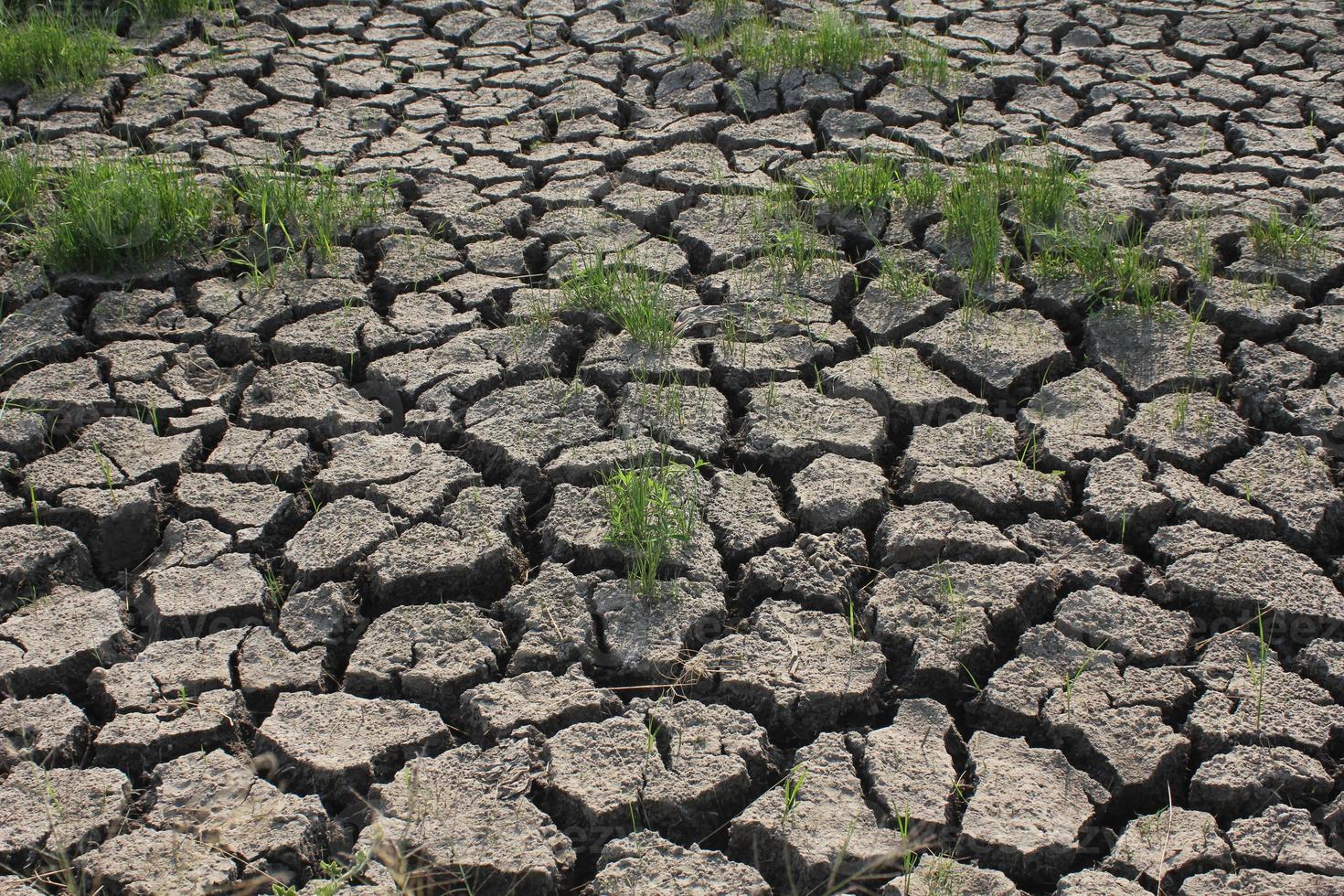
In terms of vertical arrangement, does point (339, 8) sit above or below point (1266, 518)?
above

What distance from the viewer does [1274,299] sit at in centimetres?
359

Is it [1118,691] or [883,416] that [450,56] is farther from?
[1118,691]

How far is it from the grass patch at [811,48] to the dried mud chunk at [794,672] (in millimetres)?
2867

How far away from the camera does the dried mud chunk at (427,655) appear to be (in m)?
2.55

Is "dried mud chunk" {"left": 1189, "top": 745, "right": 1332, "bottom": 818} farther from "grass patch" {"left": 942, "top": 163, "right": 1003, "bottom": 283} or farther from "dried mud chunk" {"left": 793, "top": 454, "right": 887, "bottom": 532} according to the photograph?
"grass patch" {"left": 942, "top": 163, "right": 1003, "bottom": 283}

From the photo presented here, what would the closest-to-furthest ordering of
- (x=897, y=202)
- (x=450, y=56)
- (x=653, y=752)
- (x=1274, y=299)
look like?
(x=653, y=752) < (x=1274, y=299) < (x=897, y=202) < (x=450, y=56)

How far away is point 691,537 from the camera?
9.45 ft

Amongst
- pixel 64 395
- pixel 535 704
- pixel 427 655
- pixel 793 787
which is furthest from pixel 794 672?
pixel 64 395

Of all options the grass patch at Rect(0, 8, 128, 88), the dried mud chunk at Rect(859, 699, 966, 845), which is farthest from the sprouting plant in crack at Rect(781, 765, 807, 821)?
the grass patch at Rect(0, 8, 128, 88)

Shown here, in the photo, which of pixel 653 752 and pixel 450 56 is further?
pixel 450 56

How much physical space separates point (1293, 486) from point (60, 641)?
2.61 metres

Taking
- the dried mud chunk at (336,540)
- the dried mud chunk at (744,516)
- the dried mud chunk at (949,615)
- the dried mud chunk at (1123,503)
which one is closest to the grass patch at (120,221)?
the dried mud chunk at (336,540)

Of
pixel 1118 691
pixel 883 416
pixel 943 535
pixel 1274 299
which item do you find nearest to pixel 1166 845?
pixel 1118 691

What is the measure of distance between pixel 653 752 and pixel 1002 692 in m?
0.66
